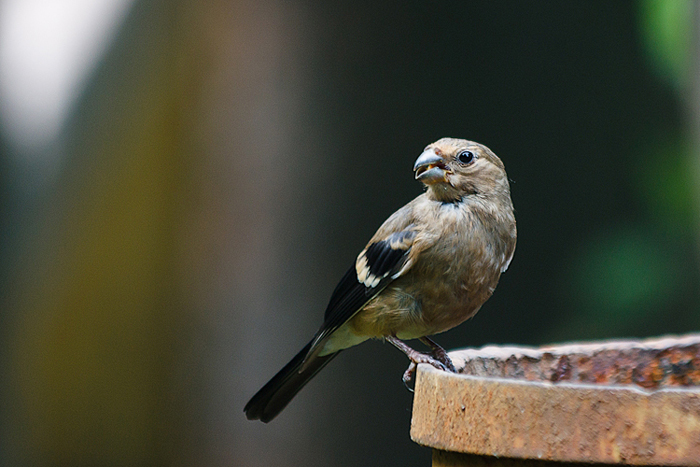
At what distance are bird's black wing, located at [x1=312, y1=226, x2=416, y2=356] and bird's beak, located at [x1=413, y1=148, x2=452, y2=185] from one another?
0.57 ft

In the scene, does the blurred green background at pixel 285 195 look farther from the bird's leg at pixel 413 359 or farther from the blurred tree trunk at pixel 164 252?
the bird's leg at pixel 413 359

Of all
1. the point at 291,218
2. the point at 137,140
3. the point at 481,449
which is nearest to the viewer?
the point at 481,449

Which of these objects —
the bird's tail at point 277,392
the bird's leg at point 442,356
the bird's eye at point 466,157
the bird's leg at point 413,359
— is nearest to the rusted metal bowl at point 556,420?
the bird's leg at point 442,356

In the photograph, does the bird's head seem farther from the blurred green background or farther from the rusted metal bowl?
the blurred green background

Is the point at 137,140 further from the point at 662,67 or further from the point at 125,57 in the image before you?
the point at 662,67

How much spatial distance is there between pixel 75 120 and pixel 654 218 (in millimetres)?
3264

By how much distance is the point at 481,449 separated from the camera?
1.44 metres

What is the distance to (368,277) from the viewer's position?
253cm

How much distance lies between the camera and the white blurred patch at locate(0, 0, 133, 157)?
4297 millimetres

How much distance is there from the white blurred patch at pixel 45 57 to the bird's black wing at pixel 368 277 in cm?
242

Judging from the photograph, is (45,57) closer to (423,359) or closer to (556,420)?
(423,359)

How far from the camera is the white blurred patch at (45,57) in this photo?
14.1 feet

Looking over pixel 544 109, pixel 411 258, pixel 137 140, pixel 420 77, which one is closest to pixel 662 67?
pixel 544 109

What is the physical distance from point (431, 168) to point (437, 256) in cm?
28
